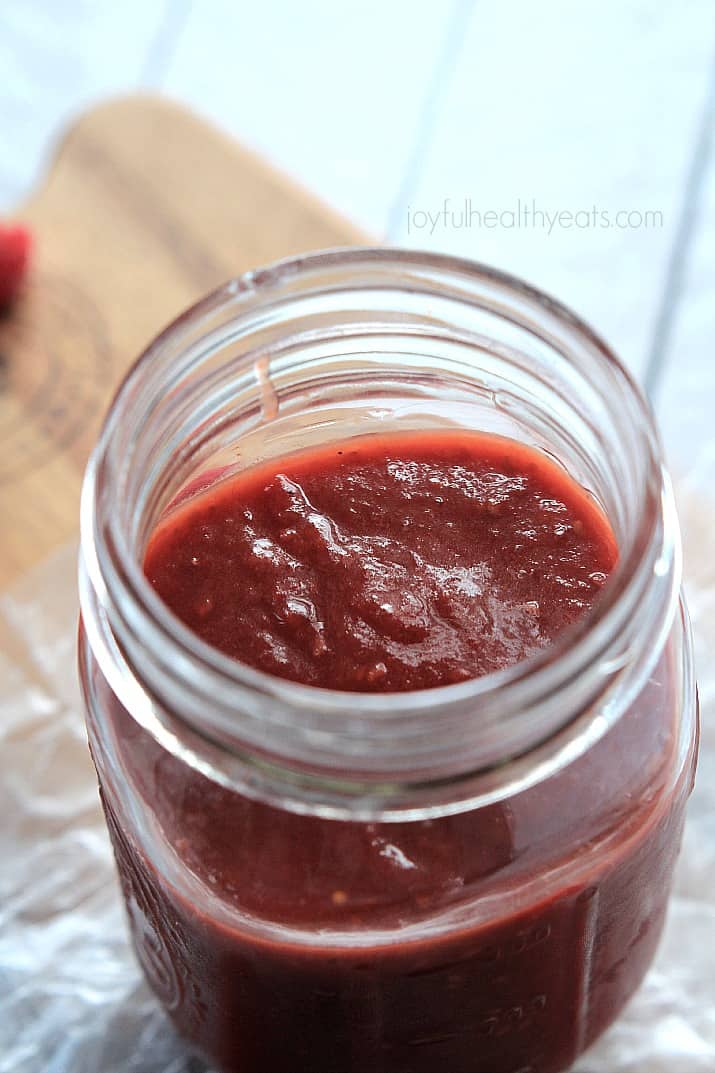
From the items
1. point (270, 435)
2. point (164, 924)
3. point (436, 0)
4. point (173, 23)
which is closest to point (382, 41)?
point (436, 0)

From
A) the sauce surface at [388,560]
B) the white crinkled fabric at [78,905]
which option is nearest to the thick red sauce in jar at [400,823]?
the sauce surface at [388,560]

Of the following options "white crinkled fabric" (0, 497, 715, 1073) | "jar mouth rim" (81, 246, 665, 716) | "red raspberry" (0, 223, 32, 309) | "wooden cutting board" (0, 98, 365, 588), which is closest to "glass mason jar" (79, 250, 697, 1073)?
"jar mouth rim" (81, 246, 665, 716)

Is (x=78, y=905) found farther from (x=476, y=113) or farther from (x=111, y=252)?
(x=476, y=113)

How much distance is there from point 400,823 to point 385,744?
11 centimetres

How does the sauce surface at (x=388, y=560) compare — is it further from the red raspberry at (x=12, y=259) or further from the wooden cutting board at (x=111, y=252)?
the red raspberry at (x=12, y=259)

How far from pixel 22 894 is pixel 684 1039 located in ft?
1.79

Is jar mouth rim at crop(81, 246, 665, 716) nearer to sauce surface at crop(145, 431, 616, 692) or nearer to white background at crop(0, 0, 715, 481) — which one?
sauce surface at crop(145, 431, 616, 692)

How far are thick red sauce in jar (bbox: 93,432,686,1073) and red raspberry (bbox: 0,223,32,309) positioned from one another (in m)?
0.67

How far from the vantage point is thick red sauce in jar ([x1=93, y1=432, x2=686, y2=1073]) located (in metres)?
0.81

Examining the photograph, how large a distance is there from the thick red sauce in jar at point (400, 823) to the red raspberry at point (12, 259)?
673 mm

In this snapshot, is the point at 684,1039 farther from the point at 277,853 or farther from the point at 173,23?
the point at 173,23

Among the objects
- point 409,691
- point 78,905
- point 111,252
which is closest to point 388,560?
point 409,691

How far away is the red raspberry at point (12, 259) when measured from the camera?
1518 mm

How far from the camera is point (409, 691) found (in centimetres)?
82
